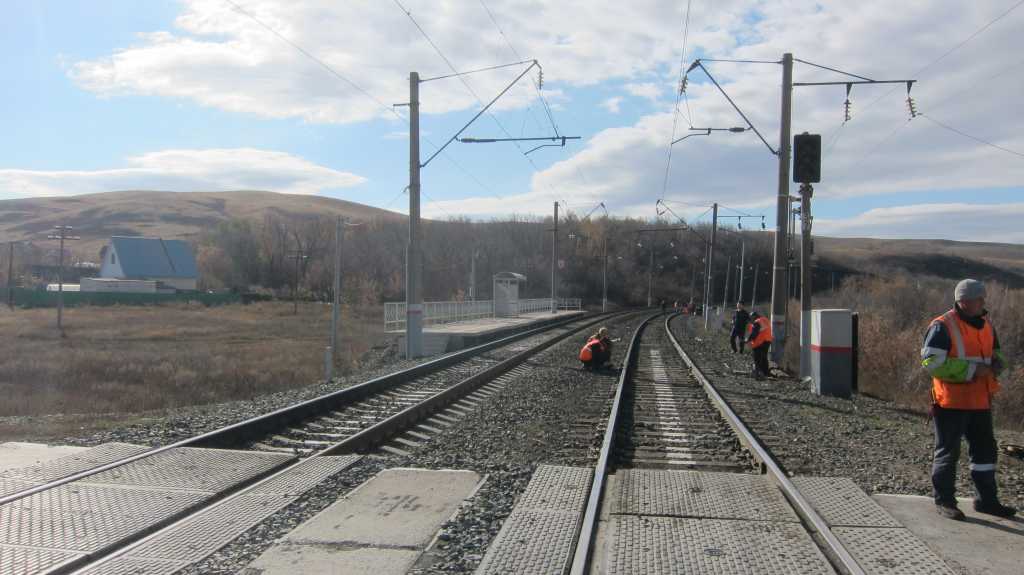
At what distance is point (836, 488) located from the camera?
7.02m

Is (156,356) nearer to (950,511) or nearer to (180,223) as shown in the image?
(950,511)

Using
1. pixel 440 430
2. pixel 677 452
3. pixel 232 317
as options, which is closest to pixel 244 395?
pixel 440 430

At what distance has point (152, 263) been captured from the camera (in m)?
94.1

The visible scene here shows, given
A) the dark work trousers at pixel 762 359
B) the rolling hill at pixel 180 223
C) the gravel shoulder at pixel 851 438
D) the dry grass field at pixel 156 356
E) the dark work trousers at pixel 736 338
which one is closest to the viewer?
the gravel shoulder at pixel 851 438

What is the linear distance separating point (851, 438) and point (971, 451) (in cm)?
397

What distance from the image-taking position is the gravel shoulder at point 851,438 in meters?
7.62

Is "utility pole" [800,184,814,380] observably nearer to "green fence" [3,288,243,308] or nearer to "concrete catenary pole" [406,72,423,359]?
"concrete catenary pole" [406,72,423,359]

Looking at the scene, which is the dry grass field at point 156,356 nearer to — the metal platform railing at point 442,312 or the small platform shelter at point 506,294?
the metal platform railing at point 442,312

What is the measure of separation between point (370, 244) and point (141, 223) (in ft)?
256

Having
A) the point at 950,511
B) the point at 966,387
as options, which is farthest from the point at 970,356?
the point at 950,511

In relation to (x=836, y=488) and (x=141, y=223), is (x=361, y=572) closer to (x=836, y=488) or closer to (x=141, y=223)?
(x=836, y=488)

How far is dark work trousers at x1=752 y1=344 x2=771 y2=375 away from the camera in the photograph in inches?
722

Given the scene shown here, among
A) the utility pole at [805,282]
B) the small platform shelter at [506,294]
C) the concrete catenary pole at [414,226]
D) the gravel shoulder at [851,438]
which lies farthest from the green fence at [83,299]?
the gravel shoulder at [851,438]

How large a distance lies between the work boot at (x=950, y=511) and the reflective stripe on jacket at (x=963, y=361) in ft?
2.43
